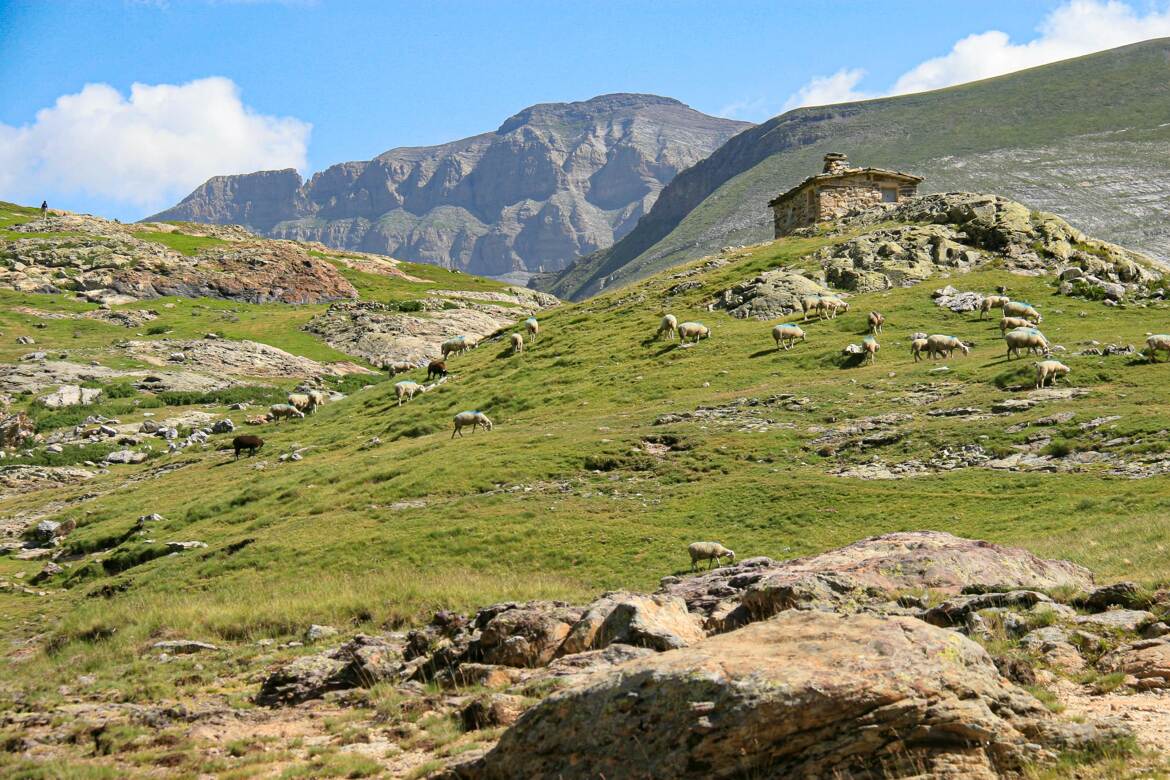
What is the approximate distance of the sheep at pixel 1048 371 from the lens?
35594 millimetres

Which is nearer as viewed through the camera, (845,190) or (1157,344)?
(1157,344)

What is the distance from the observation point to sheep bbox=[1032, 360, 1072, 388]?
117 feet

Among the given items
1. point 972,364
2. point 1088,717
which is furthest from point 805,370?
point 1088,717

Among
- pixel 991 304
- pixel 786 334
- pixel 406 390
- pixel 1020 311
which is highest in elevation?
pixel 991 304

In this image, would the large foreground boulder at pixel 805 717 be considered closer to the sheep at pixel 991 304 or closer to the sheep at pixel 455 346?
the sheep at pixel 991 304

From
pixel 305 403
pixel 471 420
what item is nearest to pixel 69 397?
pixel 305 403

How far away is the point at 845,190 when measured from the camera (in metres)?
76.6

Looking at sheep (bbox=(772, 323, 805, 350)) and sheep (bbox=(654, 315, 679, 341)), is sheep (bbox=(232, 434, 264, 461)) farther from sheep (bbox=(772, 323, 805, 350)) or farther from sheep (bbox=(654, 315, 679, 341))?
sheep (bbox=(772, 323, 805, 350))

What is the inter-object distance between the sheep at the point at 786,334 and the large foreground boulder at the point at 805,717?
3917cm

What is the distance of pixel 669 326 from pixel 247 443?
26186 mm

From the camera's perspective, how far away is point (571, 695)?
9.84m

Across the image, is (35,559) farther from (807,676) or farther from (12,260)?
(12,260)

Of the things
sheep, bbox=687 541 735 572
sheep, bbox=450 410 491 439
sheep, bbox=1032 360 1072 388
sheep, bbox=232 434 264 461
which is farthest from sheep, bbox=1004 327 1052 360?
sheep, bbox=232 434 264 461

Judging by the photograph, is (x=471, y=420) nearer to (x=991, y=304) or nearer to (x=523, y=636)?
(x=991, y=304)
